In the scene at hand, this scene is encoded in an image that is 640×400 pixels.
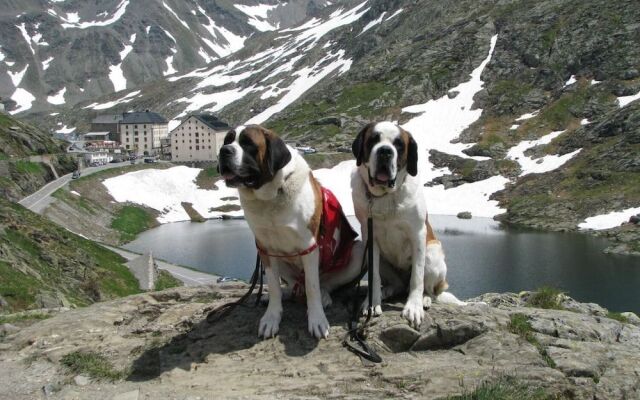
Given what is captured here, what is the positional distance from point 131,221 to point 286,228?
78.5m

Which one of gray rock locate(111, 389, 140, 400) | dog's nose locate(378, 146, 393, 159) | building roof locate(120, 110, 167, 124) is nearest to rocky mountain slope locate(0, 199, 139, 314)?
gray rock locate(111, 389, 140, 400)

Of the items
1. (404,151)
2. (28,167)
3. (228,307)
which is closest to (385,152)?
(404,151)

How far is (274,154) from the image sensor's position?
24.8ft

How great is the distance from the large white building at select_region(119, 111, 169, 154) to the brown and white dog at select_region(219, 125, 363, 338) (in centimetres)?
17775

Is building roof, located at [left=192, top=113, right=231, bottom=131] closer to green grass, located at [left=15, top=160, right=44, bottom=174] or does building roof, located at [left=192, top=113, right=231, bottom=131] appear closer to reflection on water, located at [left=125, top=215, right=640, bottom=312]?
reflection on water, located at [left=125, top=215, right=640, bottom=312]

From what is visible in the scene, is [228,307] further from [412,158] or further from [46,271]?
[46,271]

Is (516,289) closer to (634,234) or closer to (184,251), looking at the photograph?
(634,234)

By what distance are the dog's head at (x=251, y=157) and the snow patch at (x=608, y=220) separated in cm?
7212

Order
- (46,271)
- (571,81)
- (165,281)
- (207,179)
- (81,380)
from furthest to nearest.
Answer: (571,81)
(207,179)
(165,281)
(46,271)
(81,380)

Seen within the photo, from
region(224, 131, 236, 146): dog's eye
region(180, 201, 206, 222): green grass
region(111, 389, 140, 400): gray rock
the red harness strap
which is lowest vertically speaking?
region(180, 201, 206, 222): green grass

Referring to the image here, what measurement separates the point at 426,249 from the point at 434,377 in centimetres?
222

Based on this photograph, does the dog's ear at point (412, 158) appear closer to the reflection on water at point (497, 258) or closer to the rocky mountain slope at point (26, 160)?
the reflection on water at point (497, 258)

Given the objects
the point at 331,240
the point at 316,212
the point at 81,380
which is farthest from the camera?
the point at 331,240

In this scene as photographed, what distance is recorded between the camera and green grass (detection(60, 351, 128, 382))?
8188mm
